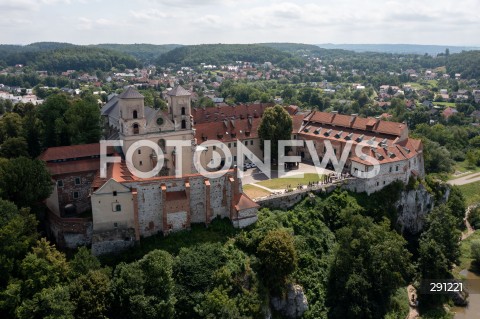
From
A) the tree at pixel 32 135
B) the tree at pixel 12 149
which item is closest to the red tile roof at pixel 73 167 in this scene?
the tree at pixel 12 149

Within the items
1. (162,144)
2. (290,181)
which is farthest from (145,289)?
(290,181)

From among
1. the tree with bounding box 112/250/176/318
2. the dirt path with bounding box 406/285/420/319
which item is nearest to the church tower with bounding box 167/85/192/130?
the tree with bounding box 112/250/176/318

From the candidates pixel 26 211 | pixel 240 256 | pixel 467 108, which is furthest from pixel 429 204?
pixel 467 108

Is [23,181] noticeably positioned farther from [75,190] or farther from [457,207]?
[457,207]

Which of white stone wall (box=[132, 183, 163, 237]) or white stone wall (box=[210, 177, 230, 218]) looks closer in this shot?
white stone wall (box=[132, 183, 163, 237])

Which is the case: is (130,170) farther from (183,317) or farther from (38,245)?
(183,317)

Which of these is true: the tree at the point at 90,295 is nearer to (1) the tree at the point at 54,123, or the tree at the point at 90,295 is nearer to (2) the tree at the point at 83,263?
(2) the tree at the point at 83,263

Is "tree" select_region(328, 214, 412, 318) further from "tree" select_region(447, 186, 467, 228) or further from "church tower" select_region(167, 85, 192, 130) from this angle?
"church tower" select_region(167, 85, 192, 130)

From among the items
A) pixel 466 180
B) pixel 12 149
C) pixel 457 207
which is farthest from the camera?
pixel 466 180
